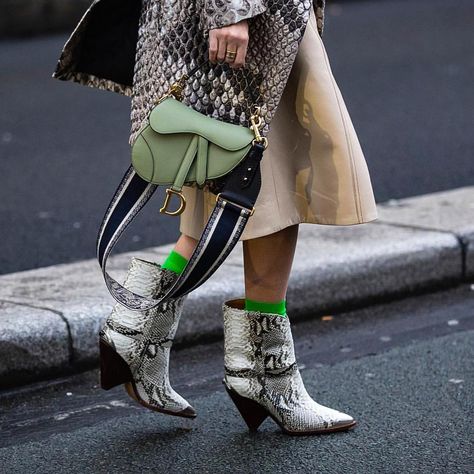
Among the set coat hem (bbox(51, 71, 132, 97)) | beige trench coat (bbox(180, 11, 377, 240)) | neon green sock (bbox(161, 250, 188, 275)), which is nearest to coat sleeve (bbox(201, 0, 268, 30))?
beige trench coat (bbox(180, 11, 377, 240))

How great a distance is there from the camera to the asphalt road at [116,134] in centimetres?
545

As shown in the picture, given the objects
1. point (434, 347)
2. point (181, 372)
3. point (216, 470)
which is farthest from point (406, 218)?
point (216, 470)

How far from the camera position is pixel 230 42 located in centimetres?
261

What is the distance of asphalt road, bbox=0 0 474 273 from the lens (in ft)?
17.9

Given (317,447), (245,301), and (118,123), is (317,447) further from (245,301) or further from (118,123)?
(118,123)

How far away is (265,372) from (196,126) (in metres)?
0.72

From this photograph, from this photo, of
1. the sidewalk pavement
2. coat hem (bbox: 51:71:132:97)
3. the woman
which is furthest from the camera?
the sidewalk pavement

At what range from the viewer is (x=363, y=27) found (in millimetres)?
14000

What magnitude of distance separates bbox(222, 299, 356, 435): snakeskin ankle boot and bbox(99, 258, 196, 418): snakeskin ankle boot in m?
0.16

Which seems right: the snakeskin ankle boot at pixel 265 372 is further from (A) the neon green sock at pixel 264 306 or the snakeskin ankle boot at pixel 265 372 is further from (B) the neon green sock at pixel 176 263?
(B) the neon green sock at pixel 176 263

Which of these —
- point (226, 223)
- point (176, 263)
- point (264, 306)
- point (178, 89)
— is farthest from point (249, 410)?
point (178, 89)

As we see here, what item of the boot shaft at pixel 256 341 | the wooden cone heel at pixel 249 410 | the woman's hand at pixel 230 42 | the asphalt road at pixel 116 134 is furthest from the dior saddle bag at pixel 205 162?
the asphalt road at pixel 116 134

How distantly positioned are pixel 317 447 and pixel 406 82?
7.23 m

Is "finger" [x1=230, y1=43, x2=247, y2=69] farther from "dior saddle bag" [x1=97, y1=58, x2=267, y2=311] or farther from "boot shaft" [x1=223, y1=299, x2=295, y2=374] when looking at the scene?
"boot shaft" [x1=223, y1=299, x2=295, y2=374]
